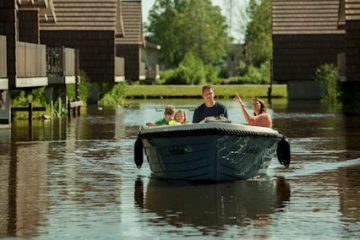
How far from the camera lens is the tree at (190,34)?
171000 mm

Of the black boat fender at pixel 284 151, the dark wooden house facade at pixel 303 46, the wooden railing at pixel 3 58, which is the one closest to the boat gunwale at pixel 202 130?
the black boat fender at pixel 284 151

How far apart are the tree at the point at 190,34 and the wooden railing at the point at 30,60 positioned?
405 feet

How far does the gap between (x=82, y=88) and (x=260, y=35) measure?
8918cm

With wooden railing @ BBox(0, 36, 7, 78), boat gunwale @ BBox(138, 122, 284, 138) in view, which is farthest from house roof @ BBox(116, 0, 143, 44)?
boat gunwale @ BBox(138, 122, 284, 138)

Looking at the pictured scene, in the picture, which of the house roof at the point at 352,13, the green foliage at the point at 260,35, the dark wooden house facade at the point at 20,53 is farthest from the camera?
the green foliage at the point at 260,35

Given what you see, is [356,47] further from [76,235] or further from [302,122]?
[76,235]

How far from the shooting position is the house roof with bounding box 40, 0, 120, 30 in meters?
66.8

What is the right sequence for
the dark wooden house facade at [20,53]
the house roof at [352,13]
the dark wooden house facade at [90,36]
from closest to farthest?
the dark wooden house facade at [20,53], the house roof at [352,13], the dark wooden house facade at [90,36]

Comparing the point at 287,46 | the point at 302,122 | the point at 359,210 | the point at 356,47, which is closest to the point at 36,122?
the point at 302,122

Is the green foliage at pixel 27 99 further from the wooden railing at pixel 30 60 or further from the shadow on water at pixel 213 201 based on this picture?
the shadow on water at pixel 213 201

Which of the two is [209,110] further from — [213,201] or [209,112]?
[213,201]

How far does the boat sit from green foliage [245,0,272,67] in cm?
12442

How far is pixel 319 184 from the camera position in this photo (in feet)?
66.6

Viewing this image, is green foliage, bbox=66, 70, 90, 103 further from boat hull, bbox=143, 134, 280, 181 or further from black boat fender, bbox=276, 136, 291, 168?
boat hull, bbox=143, 134, 280, 181
